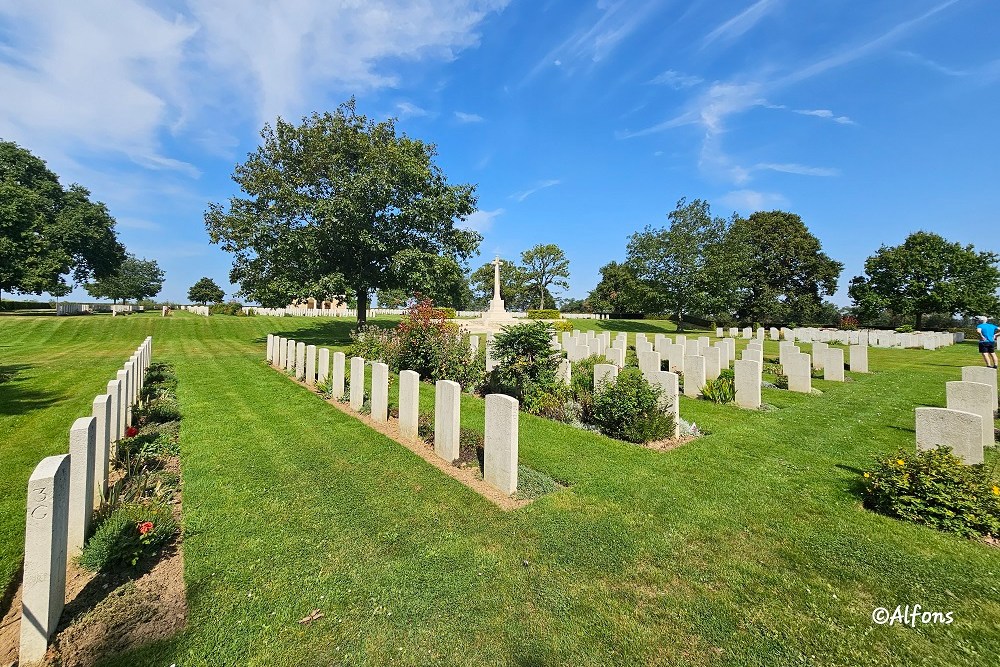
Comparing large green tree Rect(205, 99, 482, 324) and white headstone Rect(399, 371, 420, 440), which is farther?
large green tree Rect(205, 99, 482, 324)

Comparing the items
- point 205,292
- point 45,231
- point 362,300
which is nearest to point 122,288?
point 205,292

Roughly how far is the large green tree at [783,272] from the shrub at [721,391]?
3921 centimetres

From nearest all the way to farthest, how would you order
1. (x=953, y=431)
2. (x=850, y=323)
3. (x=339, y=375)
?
(x=953, y=431) < (x=339, y=375) < (x=850, y=323)

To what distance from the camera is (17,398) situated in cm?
907

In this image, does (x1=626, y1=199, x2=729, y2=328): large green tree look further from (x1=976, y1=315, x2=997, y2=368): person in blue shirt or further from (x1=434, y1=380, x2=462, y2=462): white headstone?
(x1=434, y1=380, x2=462, y2=462): white headstone

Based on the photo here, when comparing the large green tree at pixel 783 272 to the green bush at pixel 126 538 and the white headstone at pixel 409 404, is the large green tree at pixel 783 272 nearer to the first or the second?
the white headstone at pixel 409 404

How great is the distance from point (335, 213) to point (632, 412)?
64.4 feet

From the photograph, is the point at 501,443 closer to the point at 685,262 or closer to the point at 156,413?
the point at 156,413

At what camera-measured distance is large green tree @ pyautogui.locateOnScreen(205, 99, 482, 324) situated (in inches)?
840

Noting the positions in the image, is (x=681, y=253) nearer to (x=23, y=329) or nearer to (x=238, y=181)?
(x=238, y=181)

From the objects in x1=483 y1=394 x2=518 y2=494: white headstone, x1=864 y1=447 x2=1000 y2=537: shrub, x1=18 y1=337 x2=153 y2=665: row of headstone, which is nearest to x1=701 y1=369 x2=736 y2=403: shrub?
x1=864 y1=447 x2=1000 y2=537: shrub

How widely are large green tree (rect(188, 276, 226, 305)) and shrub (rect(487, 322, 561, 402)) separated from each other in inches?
3489

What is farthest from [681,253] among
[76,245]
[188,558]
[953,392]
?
[76,245]

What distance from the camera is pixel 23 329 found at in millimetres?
23031
